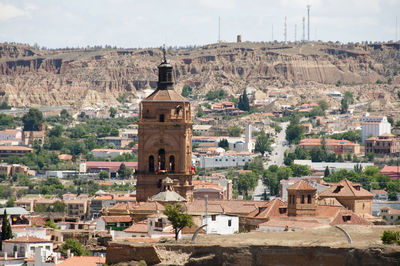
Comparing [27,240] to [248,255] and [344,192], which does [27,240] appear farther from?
[248,255]

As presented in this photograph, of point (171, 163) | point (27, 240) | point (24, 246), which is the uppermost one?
point (171, 163)

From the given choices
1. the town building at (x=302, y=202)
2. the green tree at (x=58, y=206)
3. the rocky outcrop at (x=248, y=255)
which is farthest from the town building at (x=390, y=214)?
the rocky outcrop at (x=248, y=255)

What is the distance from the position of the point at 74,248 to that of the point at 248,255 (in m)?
20.9

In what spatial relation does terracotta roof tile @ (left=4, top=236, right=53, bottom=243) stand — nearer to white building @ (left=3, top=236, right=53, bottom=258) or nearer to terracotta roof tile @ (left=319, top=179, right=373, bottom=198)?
white building @ (left=3, top=236, right=53, bottom=258)

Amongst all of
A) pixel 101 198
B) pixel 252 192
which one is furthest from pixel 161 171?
pixel 252 192

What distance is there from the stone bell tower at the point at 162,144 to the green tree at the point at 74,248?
32.7 feet

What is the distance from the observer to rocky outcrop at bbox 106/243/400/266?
177 ft

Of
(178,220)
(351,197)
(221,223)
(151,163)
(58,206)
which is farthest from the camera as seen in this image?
(58,206)

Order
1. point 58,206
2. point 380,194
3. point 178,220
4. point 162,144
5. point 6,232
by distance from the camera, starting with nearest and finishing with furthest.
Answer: point 178,220, point 6,232, point 162,144, point 58,206, point 380,194

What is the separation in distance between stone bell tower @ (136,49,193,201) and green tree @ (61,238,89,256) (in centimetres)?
996

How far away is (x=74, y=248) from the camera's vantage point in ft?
247

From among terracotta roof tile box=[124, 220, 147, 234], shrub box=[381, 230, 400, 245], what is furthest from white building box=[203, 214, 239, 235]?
shrub box=[381, 230, 400, 245]

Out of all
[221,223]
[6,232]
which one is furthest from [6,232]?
[221,223]

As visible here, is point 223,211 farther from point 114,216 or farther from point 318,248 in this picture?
point 318,248
